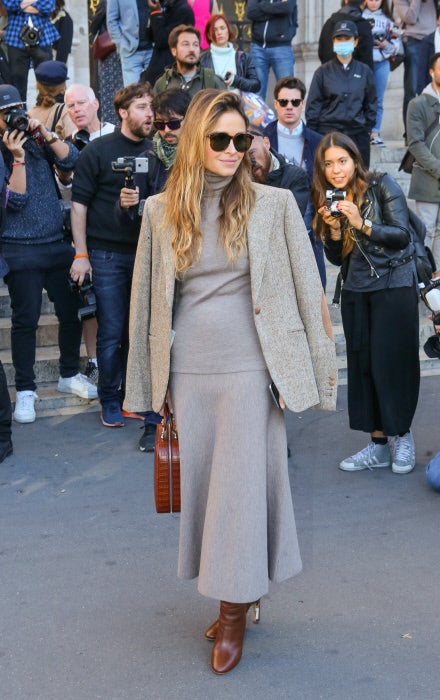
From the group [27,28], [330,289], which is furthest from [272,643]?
Answer: [27,28]

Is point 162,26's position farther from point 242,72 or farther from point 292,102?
point 292,102

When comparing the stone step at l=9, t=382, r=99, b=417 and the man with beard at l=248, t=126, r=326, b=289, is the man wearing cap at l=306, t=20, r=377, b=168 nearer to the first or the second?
the man with beard at l=248, t=126, r=326, b=289

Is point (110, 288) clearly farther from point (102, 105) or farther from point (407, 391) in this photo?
point (102, 105)

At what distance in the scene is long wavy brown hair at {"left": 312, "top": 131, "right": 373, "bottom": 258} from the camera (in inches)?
216

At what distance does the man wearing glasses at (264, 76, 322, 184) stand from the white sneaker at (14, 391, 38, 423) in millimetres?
2407

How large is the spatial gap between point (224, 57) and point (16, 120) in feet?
11.0

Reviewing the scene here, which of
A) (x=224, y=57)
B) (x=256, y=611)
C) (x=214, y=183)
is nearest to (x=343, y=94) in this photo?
(x=224, y=57)

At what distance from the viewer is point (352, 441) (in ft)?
21.3

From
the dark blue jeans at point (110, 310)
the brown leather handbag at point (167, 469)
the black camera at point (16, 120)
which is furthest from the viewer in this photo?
the dark blue jeans at point (110, 310)

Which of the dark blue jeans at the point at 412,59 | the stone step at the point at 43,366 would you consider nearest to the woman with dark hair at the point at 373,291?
the stone step at the point at 43,366

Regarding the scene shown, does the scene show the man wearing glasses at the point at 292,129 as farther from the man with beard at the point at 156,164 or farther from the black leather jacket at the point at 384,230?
the black leather jacket at the point at 384,230

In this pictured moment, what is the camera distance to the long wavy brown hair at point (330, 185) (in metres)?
5.48

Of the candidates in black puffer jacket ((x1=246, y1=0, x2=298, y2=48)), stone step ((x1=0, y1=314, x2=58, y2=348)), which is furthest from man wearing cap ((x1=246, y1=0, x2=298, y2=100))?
stone step ((x1=0, y1=314, x2=58, y2=348))

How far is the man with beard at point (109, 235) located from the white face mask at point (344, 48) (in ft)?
11.9
